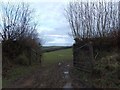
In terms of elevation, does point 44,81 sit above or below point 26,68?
above

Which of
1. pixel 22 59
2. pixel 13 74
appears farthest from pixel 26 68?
pixel 13 74

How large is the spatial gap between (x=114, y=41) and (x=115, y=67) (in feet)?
28.2

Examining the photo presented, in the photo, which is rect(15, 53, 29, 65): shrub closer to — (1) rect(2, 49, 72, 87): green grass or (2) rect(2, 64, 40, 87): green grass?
(1) rect(2, 49, 72, 87): green grass

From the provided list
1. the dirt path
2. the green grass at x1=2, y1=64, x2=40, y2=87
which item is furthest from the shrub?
the dirt path

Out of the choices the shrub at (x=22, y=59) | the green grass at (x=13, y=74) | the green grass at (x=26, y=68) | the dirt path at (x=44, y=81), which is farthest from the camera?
the shrub at (x=22, y=59)

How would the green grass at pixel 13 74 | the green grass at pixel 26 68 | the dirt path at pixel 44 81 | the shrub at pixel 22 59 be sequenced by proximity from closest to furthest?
the dirt path at pixel 44 81
the green grass at pixel 13 74
the green grass at pixel 26 68
the shrub at pixel 22 59

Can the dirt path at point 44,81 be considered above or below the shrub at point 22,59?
above

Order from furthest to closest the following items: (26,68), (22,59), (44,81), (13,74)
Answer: (22,59)
(26,68)
(13,74)
(44,81)

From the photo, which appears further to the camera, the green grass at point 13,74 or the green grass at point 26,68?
the green grass at point 26,68

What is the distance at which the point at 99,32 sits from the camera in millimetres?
29125

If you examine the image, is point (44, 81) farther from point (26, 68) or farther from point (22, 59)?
point (22, 59)

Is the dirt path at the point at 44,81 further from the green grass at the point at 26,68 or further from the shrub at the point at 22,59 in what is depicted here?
the shrub at the point at 22,59

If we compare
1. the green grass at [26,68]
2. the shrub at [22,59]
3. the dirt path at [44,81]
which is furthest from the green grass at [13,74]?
the shrub at [22,59]

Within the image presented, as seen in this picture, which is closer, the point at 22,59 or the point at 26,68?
the point at 26,68
